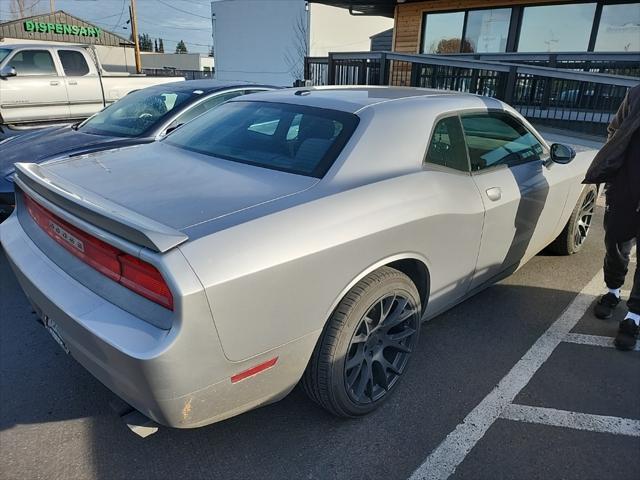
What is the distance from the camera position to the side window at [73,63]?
969cm

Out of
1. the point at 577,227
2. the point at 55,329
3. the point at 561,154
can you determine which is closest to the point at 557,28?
the point at 577,227

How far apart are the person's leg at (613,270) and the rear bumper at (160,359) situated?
2565mm

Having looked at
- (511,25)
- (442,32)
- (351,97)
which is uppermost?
(511,25)

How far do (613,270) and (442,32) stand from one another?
40.2ft

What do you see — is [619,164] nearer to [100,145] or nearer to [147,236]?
[147,236]

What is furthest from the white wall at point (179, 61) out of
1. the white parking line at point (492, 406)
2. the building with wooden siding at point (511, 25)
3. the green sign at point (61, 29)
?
the white parking line at point (492, 406)

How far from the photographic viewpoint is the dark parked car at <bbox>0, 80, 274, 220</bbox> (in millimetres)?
4434

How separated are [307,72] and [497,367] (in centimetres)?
1227

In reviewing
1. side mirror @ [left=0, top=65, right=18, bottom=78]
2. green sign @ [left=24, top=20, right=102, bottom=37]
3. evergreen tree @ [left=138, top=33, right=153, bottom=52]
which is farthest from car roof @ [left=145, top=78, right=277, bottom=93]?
evergreen tree @ [left=138, top=33, right=153, bottom=52]

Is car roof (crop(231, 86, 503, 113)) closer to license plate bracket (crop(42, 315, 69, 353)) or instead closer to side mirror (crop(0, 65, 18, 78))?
license plate bracket (crop(42, 315, 69, 353))

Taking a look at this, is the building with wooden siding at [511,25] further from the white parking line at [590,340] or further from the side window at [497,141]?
the white parking line at [590,340]

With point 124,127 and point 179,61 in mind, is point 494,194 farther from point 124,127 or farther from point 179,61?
point 179,61

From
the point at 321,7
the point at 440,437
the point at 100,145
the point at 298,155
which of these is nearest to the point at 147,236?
the point at 298,155

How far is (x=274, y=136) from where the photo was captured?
2781 mm
